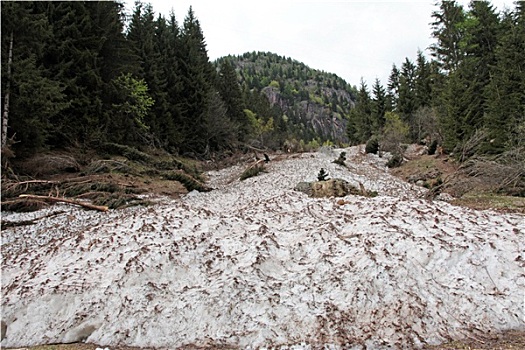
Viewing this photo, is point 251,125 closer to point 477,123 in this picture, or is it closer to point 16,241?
point 477,123

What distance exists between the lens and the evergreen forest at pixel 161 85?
13.8 m

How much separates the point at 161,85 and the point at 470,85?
25911 mm

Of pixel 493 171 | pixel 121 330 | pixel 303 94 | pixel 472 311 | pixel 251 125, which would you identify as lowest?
pixel 121 330

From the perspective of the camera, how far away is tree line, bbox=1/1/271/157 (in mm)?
13289

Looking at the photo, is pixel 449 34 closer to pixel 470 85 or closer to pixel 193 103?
pixel 470 85

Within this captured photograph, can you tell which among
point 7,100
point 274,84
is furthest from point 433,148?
point 274,84

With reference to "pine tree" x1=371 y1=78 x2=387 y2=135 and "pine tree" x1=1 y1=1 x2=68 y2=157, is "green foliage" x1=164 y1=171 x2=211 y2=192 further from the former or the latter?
"pine tree" x1=371 y1=78 x2=387 y2=135

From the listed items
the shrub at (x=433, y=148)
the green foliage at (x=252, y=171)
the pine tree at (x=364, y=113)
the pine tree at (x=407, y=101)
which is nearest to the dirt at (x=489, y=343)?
the green foliage at (x=252, y=171)

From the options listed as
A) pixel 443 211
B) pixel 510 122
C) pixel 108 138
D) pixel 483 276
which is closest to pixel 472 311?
pixel 483 276

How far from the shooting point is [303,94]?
18500 cm

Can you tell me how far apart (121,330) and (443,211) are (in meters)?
7.06

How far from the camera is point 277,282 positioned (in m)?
5.42

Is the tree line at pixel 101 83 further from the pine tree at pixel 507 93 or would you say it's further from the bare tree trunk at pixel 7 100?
the pine tree at pixel 507 93

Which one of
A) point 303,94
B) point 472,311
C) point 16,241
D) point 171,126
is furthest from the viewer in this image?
point 303,94
